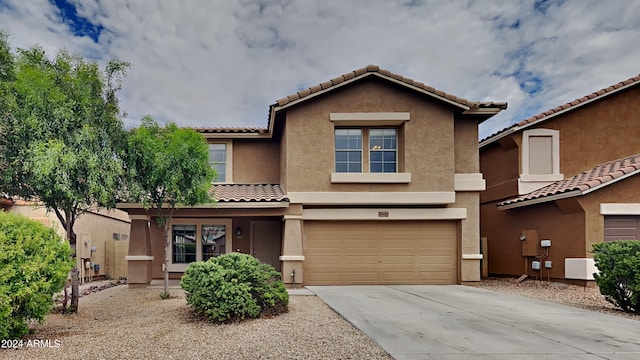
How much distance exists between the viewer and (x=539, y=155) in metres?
16.3

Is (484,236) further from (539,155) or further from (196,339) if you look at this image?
(196,339)

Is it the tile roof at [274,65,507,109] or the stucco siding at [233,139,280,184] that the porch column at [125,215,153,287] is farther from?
the tile roof at [274,65,507,109]

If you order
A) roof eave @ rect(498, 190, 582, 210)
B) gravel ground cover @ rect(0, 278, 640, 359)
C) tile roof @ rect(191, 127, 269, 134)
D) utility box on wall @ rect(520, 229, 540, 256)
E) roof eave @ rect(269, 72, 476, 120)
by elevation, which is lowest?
gravel ground cover @ rect(0, 278, 640, 359)

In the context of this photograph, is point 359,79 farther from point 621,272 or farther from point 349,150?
point 621,272

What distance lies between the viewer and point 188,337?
286 inches

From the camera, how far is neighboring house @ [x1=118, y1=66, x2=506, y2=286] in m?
14.1

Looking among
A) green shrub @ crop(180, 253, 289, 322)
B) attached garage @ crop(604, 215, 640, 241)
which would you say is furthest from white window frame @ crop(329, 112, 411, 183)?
attached garage @ crop(604, 215, 640, 241)

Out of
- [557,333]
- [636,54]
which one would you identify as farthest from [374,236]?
[636,54]

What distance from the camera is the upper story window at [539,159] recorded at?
1625 cm

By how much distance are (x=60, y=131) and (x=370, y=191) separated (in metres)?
8.99

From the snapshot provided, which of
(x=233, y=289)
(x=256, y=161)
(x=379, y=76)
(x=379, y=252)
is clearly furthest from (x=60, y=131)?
(x=379, y=252)

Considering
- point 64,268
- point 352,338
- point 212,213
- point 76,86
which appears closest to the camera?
point 352,338

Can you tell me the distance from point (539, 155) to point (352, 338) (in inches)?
498

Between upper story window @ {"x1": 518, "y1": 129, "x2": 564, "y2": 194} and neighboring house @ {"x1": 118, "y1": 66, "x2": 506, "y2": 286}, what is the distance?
2.51 meters
